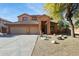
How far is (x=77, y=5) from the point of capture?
405cm

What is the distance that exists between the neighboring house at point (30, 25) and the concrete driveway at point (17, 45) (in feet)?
0.36

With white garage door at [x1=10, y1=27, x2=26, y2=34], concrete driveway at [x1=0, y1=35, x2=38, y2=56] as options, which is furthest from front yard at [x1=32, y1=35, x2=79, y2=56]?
white garage door at [x1=10, y1=27, x2=26, y2=34]

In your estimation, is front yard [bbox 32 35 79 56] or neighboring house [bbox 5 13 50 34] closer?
front yard [bbox 32 35 79 56]

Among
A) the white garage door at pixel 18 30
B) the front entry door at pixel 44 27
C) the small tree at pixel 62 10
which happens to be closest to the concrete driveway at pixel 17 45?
the white garage door at pixel 18 30

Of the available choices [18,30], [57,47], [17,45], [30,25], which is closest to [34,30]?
[30,25]

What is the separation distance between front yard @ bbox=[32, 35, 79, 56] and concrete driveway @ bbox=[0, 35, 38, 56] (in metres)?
0.11

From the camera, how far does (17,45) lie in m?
4.09

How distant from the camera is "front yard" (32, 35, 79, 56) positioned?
3.91 meters

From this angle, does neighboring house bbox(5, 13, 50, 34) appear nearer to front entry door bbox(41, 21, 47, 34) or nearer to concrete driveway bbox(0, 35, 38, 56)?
front entry door bbox(41, 21, 47, 34)

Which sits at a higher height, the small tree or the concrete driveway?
the small tree

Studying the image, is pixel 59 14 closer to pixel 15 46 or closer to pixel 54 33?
pixel 54 33

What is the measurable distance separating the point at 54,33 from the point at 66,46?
31 centimetres

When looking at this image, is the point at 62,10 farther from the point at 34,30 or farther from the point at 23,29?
the point at 23,29

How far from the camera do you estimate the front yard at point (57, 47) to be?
154 inches
